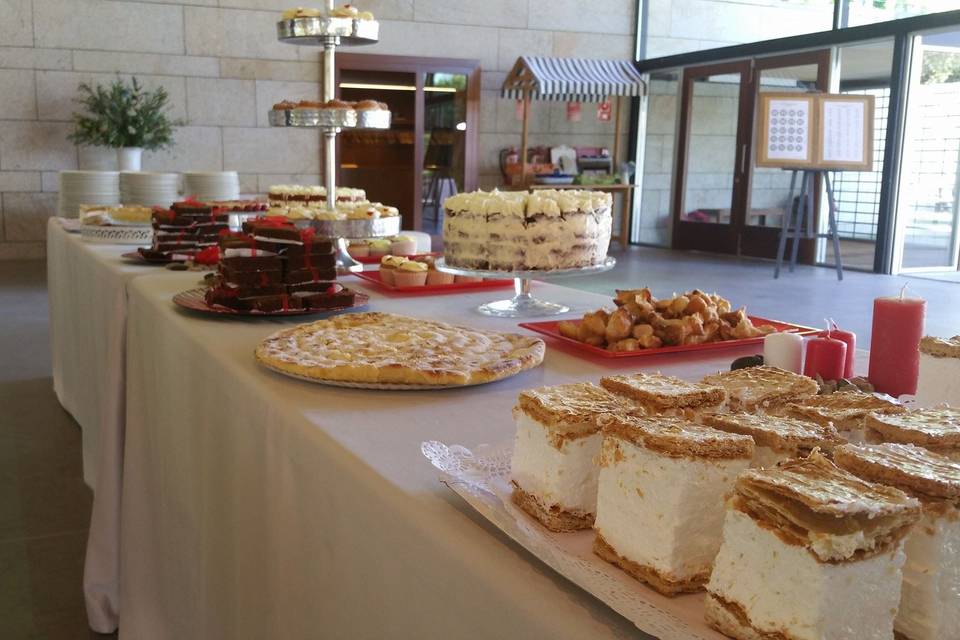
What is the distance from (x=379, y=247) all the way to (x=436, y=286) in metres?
0.81

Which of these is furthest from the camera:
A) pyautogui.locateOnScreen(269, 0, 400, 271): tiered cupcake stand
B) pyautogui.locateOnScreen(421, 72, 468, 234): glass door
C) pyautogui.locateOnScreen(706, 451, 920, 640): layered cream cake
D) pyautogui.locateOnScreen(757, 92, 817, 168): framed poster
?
pyautogui.locateOnScreen(421, 72, 468, 234): glass door

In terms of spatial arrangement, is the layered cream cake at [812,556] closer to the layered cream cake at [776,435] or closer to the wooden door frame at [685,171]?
the layered cream cake at [776,435]

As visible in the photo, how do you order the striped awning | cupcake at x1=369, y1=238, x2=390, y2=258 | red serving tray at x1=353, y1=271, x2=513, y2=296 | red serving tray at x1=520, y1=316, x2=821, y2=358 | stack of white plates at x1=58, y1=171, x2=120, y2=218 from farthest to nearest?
the striped awning, stack of white plates at x1=58, y1=171, x2=120, y2=218, cupcake at x1=369, y1=238, x2=390, y2=258, red serving tray at x1=353, y1=271, x2=513, y2=296, red serving tray at x1=520, y1=316, x2=821, y2=358

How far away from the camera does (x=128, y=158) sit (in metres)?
7.89

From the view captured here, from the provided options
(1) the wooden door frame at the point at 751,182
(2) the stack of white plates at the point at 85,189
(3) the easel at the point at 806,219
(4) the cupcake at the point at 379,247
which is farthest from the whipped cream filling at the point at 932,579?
(1) the wooden door frame at the point at 751,182

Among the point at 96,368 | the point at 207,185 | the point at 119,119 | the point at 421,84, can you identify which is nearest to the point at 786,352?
the point at 96,368

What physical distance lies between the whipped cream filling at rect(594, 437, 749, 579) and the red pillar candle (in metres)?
0.67

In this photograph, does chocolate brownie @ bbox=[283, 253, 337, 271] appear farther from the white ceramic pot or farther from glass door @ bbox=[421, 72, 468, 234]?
glass door @ bbox=[421, 72, 468, 234]

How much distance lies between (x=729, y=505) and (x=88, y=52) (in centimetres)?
924

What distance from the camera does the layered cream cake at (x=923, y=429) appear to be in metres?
0.71

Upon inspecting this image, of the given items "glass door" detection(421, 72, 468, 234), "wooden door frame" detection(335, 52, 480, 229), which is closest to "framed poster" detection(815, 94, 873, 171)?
"wooden door frame" detection(335, 52, 480, 229)

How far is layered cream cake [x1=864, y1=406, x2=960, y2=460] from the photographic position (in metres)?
0.71

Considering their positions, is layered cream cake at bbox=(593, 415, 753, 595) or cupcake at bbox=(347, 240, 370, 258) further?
cupcake at bbox=(347, 240, 370, 258)

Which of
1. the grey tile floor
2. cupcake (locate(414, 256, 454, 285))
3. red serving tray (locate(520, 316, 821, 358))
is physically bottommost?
the grey tile floor
